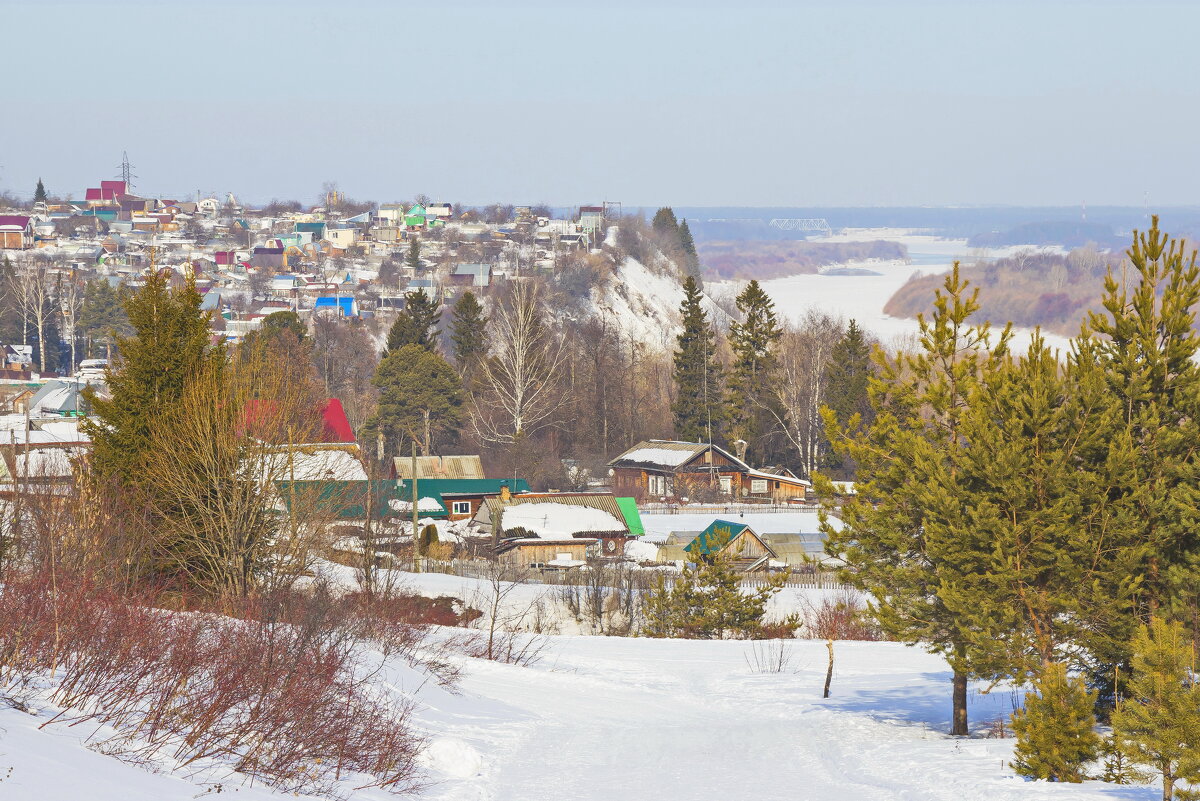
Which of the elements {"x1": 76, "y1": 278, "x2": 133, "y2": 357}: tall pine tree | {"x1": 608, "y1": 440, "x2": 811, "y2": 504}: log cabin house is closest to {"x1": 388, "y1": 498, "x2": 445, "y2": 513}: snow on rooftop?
{"x1": 608, "y1": 440, "x2": 811, "y2": 504}: log cabin house

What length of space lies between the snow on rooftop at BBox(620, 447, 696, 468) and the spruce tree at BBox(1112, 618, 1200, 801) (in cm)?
4825

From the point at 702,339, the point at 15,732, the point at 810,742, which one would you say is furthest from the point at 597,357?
the point at 15,732

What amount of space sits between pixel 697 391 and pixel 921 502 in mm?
51036

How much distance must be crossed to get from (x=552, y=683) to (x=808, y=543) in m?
26.7

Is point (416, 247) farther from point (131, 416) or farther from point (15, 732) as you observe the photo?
point (15, 732)

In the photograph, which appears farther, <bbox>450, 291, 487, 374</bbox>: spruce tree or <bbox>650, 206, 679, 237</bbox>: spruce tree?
<bbox>650, 206, 679, 237</bbox>: spruce tree

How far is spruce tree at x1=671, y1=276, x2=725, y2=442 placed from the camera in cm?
6581

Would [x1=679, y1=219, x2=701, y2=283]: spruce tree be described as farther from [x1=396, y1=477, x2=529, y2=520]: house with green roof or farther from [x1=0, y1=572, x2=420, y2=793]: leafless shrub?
[x1=0, y1=572, x2=420, y2=793]: leafless shrub

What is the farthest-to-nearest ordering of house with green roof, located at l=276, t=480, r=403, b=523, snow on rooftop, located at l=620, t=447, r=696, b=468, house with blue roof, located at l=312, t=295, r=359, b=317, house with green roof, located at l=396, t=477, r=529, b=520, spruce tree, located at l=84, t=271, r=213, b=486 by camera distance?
house with blue roof, located at l=312, t=295, r=359, b=317 → snow on rooftop, located at l=620, t=447, r=696, b=468 → house with green roof, located at l=396, t=477, r=529, b=520 → house with green roof, located at l=276, t=480, r=403, b=523 → spruce tree, located at l=84, t=271, r=213, b=486

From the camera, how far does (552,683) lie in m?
20.4

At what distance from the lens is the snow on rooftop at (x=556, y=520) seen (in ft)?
138

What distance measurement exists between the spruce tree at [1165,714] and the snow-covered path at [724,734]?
4.51 feet

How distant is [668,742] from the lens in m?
16.1

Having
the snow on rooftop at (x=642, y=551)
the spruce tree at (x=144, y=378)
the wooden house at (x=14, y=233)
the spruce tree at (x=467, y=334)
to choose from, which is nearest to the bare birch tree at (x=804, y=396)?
the spruce tree at (x=467, y=334)
